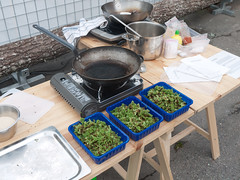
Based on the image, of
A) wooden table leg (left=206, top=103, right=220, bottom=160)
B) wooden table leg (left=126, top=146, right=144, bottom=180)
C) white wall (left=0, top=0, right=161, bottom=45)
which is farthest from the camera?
white wall (left=0, top=0, right=161, bottom=45)

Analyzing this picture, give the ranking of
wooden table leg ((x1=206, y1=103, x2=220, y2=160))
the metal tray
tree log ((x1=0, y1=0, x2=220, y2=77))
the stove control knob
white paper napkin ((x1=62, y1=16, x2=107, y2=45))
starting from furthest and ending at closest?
1. tree log ((x1=0, y1=0, x2=220, y2=77))
2. white paper napkin ((x1=62, y1=16, x2=107, y2=45))
3. wooden table leg ((x1=206, y1=103, x2=220, y2=160))
4. the stove control knob
5. the metal tray

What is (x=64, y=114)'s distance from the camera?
1521mm

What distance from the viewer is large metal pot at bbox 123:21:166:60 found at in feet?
6.23

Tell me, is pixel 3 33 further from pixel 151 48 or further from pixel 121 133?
pixel 121 133

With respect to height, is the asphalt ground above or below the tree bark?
below

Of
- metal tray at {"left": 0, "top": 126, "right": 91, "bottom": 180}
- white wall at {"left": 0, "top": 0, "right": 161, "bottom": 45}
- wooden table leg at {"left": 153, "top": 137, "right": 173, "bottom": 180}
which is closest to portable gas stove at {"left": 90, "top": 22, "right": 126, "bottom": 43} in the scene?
wooden table leg at {"left": 153, "top": 137, "right": 173, "bottom": 180}

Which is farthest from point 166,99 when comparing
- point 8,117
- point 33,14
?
point 33,14

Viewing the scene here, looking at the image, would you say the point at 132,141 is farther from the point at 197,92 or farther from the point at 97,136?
the point at 197,92

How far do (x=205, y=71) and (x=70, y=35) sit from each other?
1.19m

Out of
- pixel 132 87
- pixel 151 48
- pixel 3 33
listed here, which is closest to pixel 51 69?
pixel 3 33

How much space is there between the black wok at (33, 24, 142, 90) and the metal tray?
0.41 m

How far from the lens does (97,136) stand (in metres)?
1.27

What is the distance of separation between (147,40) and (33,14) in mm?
1960

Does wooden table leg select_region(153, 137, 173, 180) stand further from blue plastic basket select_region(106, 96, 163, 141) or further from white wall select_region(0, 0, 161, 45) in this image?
white wall select_region(0, 0, 161, 45)
